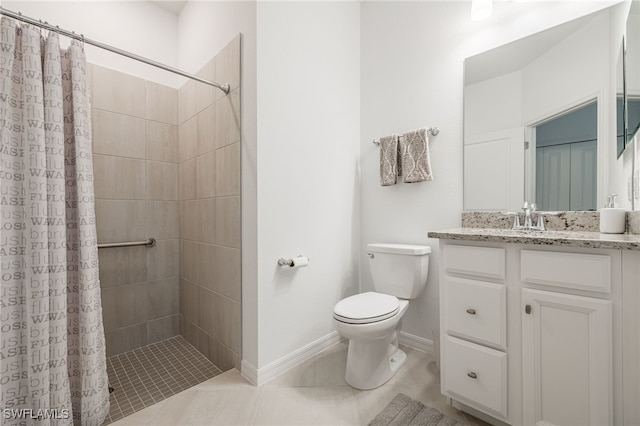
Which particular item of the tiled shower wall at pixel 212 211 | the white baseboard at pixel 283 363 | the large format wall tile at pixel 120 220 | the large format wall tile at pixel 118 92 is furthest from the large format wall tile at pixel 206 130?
the white baseboard at pixel 283 363

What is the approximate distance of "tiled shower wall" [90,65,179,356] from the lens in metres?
2.05

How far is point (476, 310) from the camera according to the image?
51.0 inches

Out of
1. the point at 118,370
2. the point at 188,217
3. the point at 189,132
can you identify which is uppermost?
the point at 189,132

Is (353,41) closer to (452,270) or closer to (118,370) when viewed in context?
(452,270)

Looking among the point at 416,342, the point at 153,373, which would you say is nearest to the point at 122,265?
the point at 153,373

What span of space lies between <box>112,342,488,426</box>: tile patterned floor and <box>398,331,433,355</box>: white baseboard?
0.17m

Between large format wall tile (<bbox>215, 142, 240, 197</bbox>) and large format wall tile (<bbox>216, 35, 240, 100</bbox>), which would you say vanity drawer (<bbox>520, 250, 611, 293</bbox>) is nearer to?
large format wall tile (<bbox>215, 142, 240, 197</bbox>)

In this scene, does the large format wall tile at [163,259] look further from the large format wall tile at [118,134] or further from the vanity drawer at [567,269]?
the vanity drawer at [567,269]

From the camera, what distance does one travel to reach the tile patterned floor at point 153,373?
1.56 m

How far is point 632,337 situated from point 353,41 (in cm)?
237

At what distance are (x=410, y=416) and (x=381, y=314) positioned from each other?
47 centimetres

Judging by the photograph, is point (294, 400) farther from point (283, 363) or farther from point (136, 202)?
point (136, 202)

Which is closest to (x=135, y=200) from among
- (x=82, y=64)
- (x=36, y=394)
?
(x=82, y=64)

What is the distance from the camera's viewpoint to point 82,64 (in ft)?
4.41
